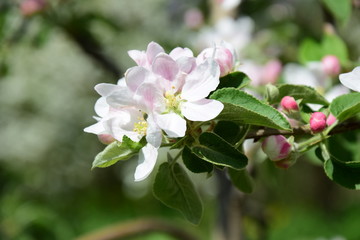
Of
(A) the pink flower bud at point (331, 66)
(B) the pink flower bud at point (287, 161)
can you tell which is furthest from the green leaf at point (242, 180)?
(A) the pink flower bud at point (331, 66)

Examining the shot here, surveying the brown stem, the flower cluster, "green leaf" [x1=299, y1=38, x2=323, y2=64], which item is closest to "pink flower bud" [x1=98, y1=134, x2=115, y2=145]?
the flower cluster

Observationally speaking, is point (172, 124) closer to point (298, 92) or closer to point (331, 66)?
point (298, 92)

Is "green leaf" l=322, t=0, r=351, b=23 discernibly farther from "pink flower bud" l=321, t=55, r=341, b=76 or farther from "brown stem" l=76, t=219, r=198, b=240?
"brown stem" l=76, t=219, r=198, b=240

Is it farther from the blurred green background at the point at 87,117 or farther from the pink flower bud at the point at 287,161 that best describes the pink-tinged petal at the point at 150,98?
the blurred green background at the point at 87,117

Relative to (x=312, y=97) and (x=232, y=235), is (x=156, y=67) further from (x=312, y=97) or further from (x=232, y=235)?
(x=232, y=235)

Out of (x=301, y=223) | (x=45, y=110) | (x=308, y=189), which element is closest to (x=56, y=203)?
(x=45, y=110)
